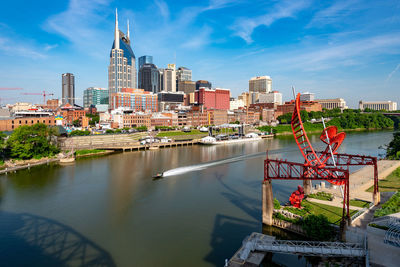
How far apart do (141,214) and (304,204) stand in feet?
58.0

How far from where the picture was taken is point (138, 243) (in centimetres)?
2441

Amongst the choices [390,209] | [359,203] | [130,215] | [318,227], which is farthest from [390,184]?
[130,215]

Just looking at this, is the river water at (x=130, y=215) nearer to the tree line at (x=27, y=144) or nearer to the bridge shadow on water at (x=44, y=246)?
the bridge shadow on water at (x=44, y=246)

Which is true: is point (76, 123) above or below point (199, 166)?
above

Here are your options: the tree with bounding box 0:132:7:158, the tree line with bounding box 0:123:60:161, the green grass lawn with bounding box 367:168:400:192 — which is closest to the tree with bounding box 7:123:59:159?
the tree line with bounding box 0:123:60:161

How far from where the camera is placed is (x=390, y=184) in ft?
118

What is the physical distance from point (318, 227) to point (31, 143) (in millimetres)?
59949

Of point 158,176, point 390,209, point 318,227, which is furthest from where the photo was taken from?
point 158,176

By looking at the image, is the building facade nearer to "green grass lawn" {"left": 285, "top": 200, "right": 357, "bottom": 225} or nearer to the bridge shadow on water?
the bridge shadow on water

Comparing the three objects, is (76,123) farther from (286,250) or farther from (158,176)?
(286,250)

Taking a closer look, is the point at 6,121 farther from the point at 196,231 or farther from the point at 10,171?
the point at 196,231

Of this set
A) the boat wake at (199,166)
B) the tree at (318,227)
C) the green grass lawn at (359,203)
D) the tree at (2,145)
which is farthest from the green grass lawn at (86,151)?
the green grass lawn at (359,203)

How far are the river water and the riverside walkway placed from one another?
2047mm

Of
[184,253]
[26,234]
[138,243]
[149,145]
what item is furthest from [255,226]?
[149,145]
